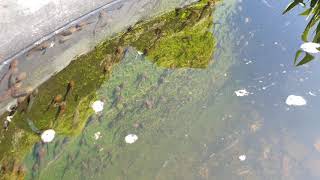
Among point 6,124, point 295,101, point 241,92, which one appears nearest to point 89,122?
point 6,124

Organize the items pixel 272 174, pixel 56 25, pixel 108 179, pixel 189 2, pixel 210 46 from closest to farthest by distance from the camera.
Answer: pixel 108 179
pixel 272 174
pixel 56 25
pixel 210 46
pixel 189 2

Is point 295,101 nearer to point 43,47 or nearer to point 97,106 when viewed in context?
point 97,106

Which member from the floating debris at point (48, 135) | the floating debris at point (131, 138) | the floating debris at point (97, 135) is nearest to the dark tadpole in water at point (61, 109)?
the floating debris at point (48, 135)

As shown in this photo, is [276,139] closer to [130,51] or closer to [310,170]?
[310,170]

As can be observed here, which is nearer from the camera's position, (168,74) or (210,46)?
(168,74)

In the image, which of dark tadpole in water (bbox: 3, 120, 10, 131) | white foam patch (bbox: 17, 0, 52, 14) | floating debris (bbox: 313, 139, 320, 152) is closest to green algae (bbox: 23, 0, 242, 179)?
dark tadpole in water (bbox: 3, 120, 10, 131)

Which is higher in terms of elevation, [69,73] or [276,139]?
[69,73]

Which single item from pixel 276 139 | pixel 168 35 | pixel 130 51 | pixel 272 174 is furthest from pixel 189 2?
Answer: pixel 272 174

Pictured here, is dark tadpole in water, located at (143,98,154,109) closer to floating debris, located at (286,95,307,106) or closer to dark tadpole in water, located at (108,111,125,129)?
dark tadpole in water, located at (108,111,125,129)
